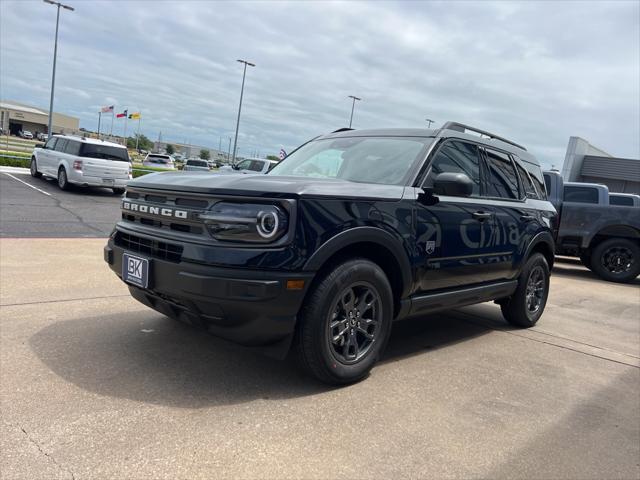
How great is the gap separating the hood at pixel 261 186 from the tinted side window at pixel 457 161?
0.51m

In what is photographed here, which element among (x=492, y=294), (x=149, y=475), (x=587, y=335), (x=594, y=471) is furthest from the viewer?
(x=587, y=335)

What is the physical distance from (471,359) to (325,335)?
1800 mm

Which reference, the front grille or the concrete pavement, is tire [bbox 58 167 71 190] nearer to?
the concrete pavement

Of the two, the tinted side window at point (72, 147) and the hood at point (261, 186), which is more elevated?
the hood at point (261, 186)

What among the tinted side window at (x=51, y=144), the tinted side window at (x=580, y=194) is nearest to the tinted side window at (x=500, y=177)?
the tinted side window at (x=580, y=194)

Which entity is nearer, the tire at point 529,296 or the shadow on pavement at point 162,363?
the shadow on pavement at point 162,363

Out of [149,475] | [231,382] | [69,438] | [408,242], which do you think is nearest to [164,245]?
[231,382]

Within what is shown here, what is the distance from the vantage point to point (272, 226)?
9.96ft

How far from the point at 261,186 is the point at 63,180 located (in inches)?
602

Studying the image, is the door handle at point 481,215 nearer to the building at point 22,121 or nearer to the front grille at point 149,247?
the front grille at point 149,247

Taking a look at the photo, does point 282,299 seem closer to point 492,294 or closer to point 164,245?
point 164,245

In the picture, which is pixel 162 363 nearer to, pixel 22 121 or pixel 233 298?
pixel 233 298

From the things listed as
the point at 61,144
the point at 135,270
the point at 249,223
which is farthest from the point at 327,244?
the point at 61,144

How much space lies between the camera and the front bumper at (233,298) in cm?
298
